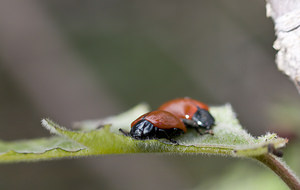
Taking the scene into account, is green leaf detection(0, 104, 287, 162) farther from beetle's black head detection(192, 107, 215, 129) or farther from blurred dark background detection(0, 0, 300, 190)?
blurred dark background detection(0, 0, 300, 190)

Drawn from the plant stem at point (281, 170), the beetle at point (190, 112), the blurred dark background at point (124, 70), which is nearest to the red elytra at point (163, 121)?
the beetle at point (190, 112)

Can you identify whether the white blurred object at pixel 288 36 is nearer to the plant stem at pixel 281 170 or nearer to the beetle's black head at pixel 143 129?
the plant stem at pixel 281 170

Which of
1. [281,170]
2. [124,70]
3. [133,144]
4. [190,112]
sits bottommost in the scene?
[281,170]

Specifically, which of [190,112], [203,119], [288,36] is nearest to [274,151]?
[288,36]

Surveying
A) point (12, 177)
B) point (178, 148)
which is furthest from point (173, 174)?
point (178, 148)

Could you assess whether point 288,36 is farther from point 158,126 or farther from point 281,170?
point 158,126

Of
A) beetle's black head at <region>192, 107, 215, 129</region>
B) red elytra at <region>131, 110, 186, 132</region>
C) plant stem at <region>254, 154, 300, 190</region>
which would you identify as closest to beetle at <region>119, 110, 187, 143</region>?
red elytra at <region>131, 110, 186, 132</region>
